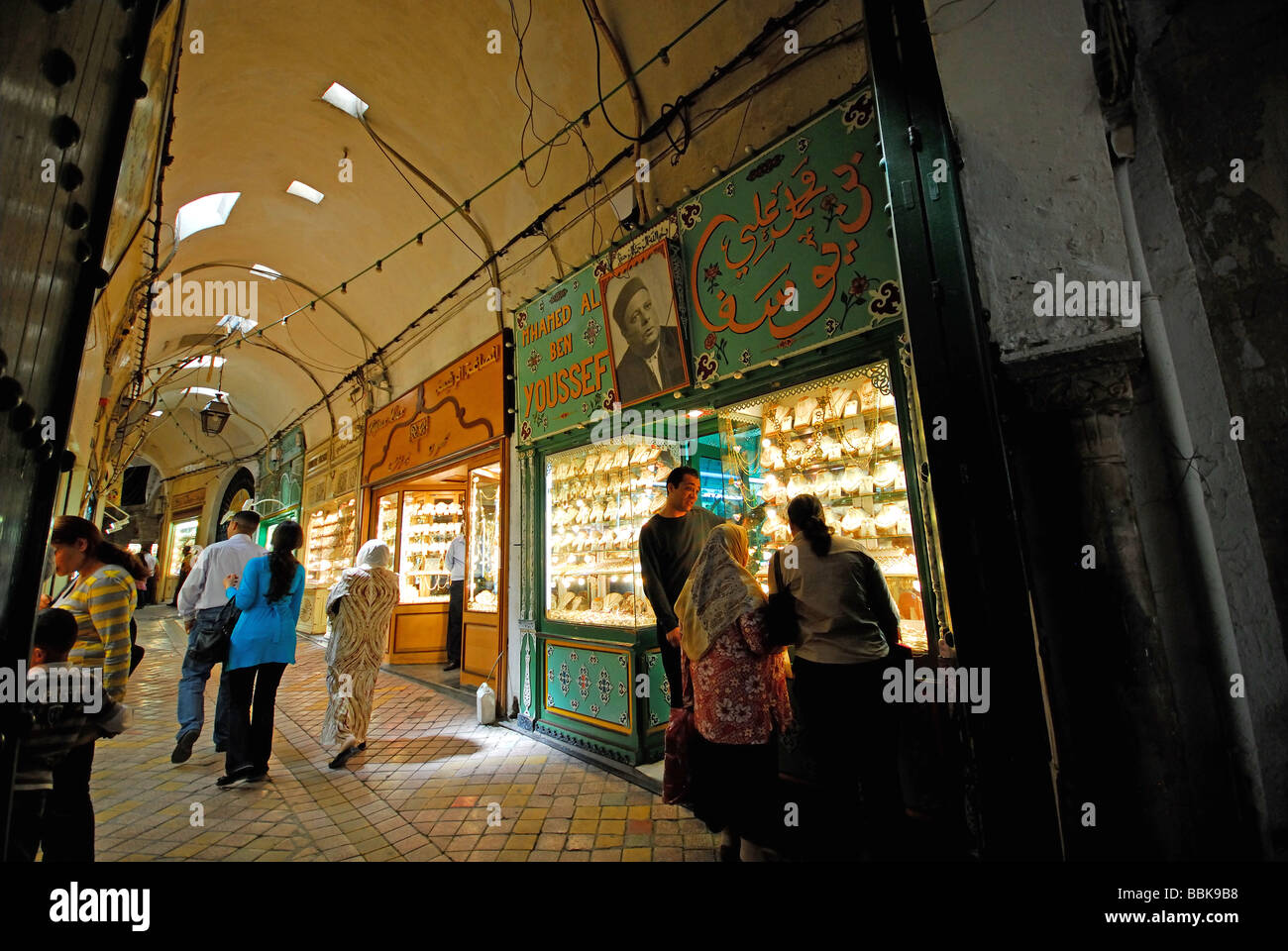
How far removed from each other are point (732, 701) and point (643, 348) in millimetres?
2939

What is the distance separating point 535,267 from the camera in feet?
19.7

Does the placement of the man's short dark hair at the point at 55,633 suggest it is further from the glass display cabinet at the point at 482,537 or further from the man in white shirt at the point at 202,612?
the glass display cabinet at the point at 482,537

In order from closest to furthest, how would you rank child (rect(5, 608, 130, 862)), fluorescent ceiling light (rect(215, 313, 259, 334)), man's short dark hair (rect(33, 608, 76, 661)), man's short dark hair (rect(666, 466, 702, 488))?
child (rect(5, 608, 130, 862)) < man's short dark hair (rect(33, 608, 76, 661)) < man's short dark hair (rect(666, 466, 702, 488)) < fluorescent ceiling light (rect(215, 313, 259, 334))

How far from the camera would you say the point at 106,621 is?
2574mm

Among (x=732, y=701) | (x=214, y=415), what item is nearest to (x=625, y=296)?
(x=732, y=701)

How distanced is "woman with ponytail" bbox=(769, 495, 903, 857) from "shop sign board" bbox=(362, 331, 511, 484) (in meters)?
4.34

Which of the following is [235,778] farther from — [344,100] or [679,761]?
[344,100]

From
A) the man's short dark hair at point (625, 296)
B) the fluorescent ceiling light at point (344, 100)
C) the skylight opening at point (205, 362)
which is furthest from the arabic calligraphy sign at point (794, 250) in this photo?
the skylight opening at point (205, 362)

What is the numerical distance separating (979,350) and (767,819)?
8.00ft

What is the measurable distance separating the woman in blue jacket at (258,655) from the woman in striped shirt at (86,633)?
1.29m

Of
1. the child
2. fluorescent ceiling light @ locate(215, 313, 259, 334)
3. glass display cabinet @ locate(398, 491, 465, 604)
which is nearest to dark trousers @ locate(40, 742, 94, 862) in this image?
the child

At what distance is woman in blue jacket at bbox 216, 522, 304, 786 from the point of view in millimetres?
3990

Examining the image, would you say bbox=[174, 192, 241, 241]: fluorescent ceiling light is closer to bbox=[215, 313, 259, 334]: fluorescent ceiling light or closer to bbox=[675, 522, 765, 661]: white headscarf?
bbox=[215, 313, 259, 334]: fluorescent ceiling light
